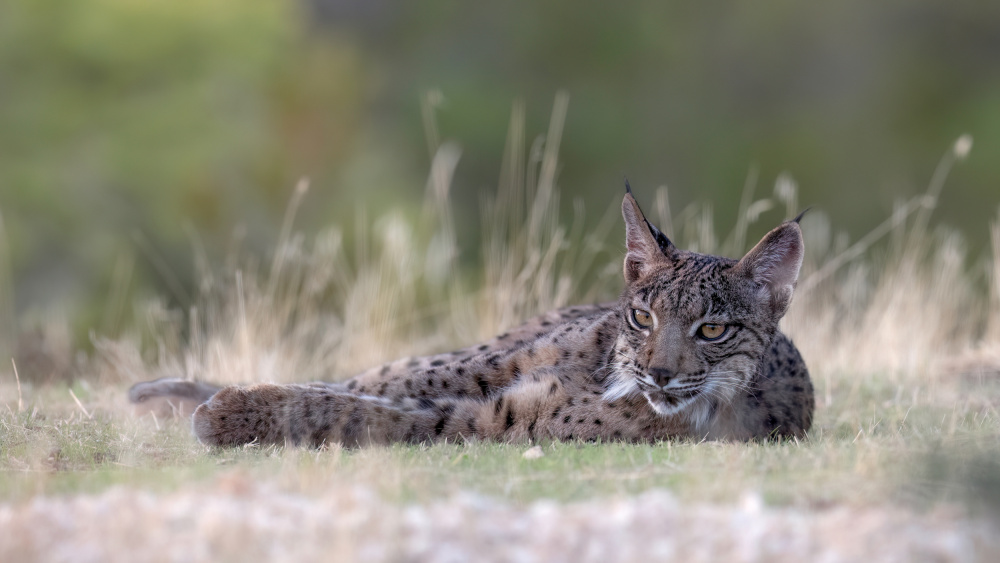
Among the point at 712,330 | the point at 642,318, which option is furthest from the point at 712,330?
the point at 642,318

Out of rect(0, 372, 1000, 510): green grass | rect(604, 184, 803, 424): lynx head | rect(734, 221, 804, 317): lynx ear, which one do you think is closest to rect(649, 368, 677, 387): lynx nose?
rect(604, 184, 803, 424): lynx head

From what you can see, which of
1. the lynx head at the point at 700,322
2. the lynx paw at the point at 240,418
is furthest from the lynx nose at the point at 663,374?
the lynx paw at the point at 240,418

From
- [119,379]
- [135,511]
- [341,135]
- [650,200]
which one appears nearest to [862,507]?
[135,511]

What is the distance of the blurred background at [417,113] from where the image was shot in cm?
1564

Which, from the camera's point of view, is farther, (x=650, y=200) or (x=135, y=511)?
(x=650, y=200)

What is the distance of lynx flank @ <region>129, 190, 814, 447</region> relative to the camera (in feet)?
15.5

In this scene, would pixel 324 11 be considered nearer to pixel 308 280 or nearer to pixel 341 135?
pixel 341 135

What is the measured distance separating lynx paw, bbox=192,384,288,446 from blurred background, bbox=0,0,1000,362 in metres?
7.30

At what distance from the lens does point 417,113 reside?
18766 mm

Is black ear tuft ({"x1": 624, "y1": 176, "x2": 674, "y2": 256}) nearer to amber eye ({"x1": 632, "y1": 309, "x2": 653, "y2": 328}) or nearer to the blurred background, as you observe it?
amber eye ({"x1": 632, "y1": 309, "x2": 653, "y2": 328})

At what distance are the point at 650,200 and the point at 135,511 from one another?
14676mm

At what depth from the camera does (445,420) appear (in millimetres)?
5023

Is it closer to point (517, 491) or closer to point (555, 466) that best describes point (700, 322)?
point (555, 466)

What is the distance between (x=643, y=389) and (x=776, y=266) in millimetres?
839
